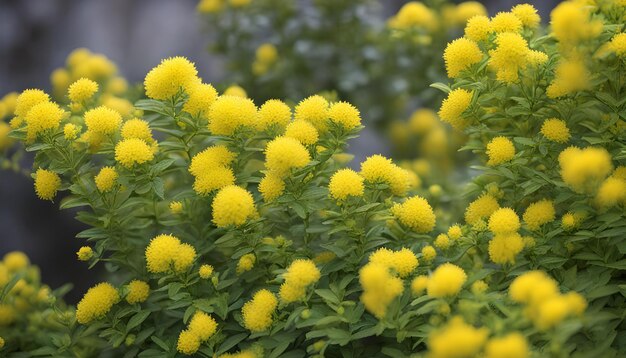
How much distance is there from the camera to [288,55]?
329 centimetres

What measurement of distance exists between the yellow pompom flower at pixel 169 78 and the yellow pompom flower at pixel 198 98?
24 mm

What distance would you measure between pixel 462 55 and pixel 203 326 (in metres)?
0.93

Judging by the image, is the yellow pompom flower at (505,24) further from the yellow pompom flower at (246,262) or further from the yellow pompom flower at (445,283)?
the yellow pompom flower at (246,262)

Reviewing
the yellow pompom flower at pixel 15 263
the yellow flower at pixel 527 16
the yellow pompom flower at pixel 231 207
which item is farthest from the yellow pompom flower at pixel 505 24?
the yellow pompom flower at pixel 15 263

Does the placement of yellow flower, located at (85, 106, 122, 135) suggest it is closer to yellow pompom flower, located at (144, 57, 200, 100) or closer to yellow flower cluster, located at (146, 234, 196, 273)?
yellow pompom flower, located at (144, 57, 200, 100)

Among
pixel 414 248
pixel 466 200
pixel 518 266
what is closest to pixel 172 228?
pixel 414 248

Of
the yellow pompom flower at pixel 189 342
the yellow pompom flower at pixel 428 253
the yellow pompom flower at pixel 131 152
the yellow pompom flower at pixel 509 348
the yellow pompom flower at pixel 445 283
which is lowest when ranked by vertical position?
the yellow pompom flower at pixel 509 348

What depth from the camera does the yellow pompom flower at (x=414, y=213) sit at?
177 cm

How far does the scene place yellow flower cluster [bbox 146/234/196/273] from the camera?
1.67 m

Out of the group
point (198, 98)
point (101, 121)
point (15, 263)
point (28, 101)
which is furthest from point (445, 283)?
point (15, 263)

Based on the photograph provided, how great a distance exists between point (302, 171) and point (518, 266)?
577 mm

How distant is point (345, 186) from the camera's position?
1.66 m

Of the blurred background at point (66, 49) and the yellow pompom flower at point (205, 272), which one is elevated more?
the blurred background at point (66, 49)

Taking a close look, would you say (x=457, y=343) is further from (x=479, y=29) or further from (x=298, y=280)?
(x=479, y=29)
